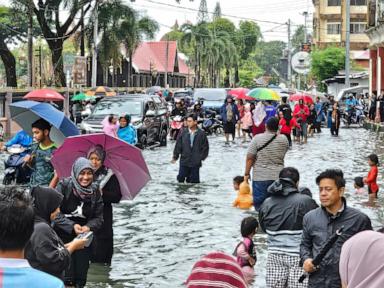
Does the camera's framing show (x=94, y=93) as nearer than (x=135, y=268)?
No

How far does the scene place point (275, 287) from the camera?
7.16 meters

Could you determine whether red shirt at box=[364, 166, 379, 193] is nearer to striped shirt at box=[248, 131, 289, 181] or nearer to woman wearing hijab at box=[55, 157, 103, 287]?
striped shirt at box=[248, 131, 289, 181]

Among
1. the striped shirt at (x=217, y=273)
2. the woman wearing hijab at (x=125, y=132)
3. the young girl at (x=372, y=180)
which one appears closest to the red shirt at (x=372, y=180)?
the young girl at (x=372, y=180)

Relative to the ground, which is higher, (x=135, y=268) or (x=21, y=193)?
(x=21, y=193)

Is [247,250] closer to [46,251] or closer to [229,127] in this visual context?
[46,251]

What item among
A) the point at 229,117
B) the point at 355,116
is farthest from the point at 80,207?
the point at 355,116

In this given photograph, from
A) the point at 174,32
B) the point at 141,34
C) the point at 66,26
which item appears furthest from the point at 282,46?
the point at 66,26

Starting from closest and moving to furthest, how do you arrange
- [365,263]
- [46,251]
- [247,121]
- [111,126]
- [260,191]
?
1. [365,263]
2. [46,251]
3. [260,191]
4. [111,126]
5. [247,121]

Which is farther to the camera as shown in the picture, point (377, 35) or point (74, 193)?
point (377, 35)

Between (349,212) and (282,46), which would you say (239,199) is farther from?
(282,46)

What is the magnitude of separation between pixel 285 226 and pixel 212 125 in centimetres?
2823

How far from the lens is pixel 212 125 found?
35469 mm

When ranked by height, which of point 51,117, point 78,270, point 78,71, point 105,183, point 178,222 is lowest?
point 178,222

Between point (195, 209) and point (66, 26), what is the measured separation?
34.4 m
